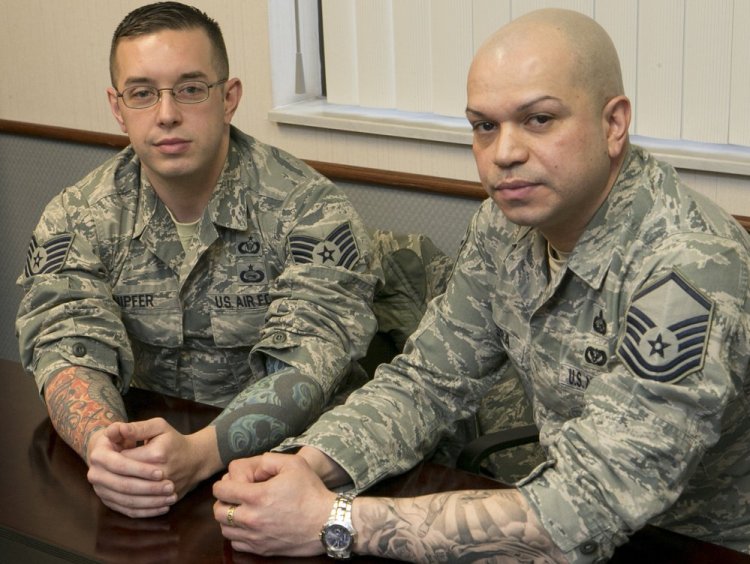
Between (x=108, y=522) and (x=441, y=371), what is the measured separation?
23.0 inches

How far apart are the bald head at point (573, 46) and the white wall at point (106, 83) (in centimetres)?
85

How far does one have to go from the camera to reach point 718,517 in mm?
1731

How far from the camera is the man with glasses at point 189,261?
2.10 metres

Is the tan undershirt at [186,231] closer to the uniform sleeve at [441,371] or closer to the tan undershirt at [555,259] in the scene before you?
the uniform sleeve at [441,371]

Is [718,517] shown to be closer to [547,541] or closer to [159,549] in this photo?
[547,541]

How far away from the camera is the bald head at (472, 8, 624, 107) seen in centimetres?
155

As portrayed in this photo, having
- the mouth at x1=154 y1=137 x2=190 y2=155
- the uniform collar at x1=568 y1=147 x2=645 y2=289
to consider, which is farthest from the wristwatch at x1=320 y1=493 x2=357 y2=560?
the mouth at x1=154 y1=137 x2=190 y2=155

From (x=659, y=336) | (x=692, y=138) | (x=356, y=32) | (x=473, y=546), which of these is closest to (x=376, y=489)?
(x=473, y=546)

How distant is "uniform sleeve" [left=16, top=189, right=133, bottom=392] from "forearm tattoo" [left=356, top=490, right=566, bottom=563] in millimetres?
795

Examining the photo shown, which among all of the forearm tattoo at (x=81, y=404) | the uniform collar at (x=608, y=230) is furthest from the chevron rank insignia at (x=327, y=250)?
the uniform collar at (x=608, y=230)

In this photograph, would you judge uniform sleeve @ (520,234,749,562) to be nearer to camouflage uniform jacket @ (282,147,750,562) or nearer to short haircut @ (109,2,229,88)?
camouflage uniform jacket @ (282,147,750,562)

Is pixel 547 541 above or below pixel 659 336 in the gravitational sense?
below

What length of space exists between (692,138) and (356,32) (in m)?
0.93

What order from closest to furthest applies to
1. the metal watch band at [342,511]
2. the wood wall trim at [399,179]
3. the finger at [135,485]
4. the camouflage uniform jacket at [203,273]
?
the metal watch band at [342,511] → the finger at [135,485] → the camouflage uniform jacket at [203,273] → the wood wall trim at [399,179]
